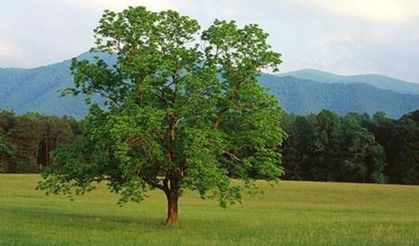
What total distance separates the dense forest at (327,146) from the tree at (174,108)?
264 ft

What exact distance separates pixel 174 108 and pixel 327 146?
98.9m

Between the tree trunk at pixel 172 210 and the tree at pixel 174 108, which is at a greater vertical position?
the tree at pixel 174 108

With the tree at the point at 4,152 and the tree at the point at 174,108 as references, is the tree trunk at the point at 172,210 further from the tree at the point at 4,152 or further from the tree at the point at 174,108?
the tree at the point at 4,152

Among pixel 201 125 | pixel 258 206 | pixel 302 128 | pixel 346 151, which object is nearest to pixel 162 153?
pixel 201 125

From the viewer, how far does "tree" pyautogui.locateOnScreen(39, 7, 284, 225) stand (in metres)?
32.1

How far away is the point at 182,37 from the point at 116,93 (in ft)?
16.1

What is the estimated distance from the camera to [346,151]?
122500mm

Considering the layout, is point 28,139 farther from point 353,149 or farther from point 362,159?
point 362,159

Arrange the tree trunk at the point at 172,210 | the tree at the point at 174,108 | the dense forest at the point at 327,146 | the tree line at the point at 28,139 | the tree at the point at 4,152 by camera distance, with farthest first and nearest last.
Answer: the tree line at the point at 28,139 < the tree at the point at 4,152 < the dense forest at the point at 327,146 < the tree trunk at the point at 172,210 < the tree at the point at 174,108

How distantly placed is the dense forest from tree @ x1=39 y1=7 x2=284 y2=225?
80465 mm

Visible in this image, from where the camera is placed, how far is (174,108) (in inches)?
1298

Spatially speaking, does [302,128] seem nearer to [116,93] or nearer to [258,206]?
[258,206]

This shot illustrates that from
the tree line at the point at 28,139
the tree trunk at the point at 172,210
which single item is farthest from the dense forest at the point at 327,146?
the tree trunk at the point at 172,210

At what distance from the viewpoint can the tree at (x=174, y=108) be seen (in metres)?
32.1
